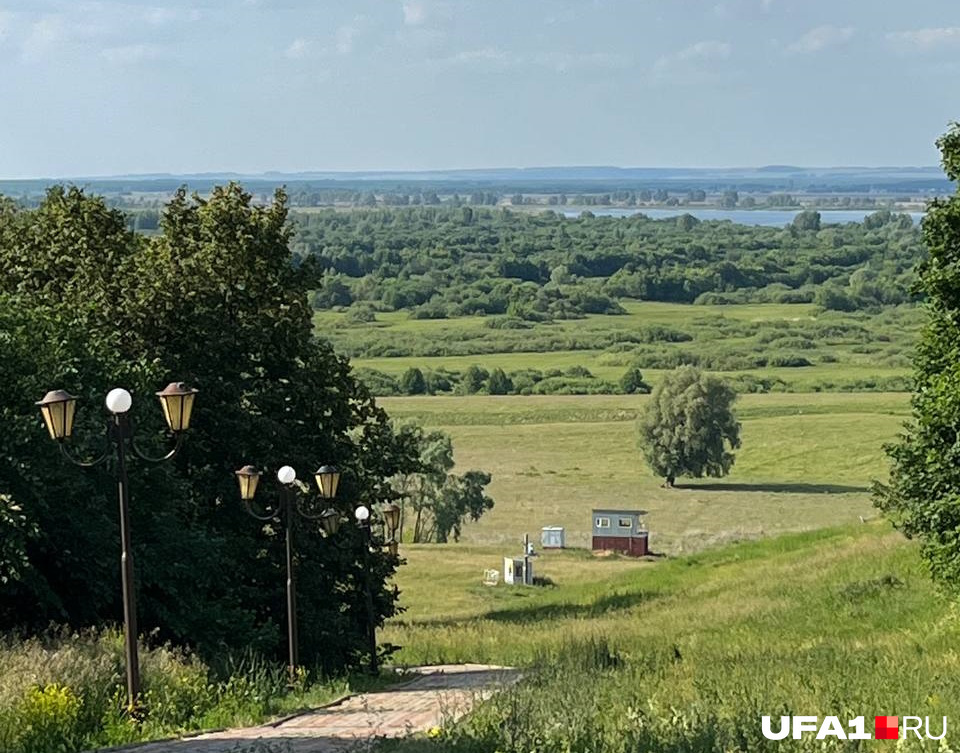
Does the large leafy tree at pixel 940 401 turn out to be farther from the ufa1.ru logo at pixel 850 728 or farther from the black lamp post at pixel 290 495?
the ufa1.ru logo at pixel 850 728

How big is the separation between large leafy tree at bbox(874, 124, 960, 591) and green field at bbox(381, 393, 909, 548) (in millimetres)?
30679

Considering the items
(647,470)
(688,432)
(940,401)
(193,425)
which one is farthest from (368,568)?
(647,470)

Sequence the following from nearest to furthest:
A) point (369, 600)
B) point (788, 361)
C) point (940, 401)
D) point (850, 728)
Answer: point (850, 728) → point (940, 401) → point (369, 600) → point (788, 361)

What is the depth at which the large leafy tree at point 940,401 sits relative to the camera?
72.5ft

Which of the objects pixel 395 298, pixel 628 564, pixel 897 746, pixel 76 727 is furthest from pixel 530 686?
pixel 395 298

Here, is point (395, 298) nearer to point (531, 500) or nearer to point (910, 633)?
point (531, 500)

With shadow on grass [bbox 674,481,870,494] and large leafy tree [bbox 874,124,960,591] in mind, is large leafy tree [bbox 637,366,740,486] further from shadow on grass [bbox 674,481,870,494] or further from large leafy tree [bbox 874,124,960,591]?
large leafy tree [bbox 874,124,960,591]

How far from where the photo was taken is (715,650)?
751 inches

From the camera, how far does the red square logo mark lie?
9.91 metres

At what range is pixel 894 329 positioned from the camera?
153625 mm

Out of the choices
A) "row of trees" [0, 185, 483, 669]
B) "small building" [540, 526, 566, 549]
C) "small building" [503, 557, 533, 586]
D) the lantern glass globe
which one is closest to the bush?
"small building" [540, 526, 566, 549]

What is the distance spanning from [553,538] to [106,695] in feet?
147

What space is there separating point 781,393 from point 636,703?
3993 inches

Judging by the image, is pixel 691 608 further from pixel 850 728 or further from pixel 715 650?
pixel 850 728
